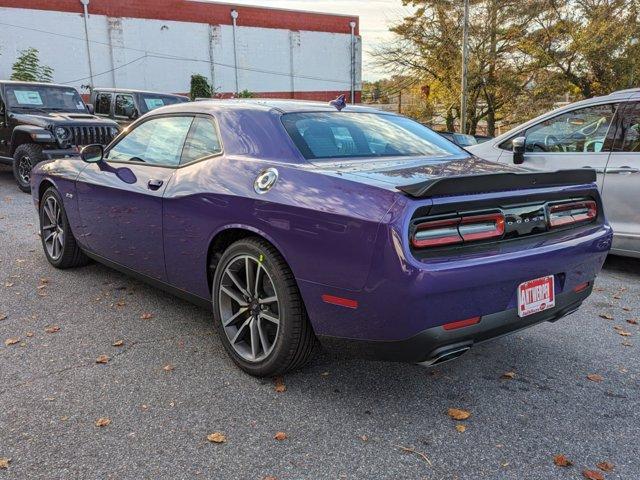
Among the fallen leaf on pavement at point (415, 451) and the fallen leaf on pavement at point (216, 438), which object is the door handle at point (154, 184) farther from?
the fallen leaf on pavement at point (415, 451)

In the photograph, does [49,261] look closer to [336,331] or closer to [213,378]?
[213,378]

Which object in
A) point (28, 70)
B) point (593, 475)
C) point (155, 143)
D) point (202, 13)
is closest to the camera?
point (593, 475)

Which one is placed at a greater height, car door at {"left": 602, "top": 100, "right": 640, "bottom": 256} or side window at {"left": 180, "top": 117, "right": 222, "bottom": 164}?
side window at {"left": 180, "top": 117, "right": 222, "bottom": 164}

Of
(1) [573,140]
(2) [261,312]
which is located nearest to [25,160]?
(2) [261,312]

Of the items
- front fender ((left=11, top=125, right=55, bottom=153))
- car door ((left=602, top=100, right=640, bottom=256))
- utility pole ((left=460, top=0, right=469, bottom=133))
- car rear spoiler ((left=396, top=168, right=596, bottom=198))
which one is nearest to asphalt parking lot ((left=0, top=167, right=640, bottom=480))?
car rear spoiler ((left=396, top=168, right=596, bottom=198))

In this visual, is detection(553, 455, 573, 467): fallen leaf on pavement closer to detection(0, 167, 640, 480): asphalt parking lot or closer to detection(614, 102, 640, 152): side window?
detection(0, 167, 640, 480): asphalt parking lot

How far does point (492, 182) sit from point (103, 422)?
2.22 meters

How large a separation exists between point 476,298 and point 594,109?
390cm

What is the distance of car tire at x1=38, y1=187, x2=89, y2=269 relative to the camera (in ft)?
16.3

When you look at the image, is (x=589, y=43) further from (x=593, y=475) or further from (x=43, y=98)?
(x=593, y=475)

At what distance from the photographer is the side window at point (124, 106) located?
1271 centimetres

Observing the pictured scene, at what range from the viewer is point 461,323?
8.35 ft

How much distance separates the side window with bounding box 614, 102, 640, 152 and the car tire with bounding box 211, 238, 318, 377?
155 inches

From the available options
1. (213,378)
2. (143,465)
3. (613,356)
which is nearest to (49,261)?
(213,378)
